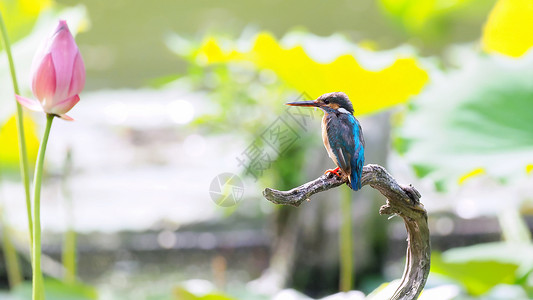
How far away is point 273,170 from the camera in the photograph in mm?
1736

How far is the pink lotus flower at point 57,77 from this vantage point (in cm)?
41

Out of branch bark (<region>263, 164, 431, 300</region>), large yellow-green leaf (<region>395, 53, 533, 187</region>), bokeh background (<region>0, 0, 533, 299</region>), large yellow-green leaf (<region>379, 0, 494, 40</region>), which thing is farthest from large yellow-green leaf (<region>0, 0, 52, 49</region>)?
large yellow-green leaf (<region>379, 0, 494, 40</region>)

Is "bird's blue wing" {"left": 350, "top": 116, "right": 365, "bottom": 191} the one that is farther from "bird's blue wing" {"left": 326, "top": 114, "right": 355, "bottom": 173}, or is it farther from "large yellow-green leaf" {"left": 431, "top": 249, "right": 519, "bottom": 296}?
"large yellow-green leaf" {"left": 431, "top": 249, "right": 519, "bottom": 296}

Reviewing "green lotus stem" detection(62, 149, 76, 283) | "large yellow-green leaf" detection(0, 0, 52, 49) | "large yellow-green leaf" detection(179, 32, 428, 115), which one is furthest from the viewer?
"large yellow-green leaf" detection(0, 0, 52, 49)

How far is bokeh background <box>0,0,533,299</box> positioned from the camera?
90 cm

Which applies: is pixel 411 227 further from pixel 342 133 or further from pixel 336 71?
pixel 336 71

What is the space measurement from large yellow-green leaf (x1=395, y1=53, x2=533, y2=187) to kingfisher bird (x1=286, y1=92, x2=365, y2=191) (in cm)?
59

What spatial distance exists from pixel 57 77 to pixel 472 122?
0.77m

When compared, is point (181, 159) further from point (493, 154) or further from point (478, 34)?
point (478, 34)

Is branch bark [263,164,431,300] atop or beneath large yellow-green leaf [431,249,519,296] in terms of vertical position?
beneath

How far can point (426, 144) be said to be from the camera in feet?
3.33

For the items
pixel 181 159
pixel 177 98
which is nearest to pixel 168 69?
pixel 177 98

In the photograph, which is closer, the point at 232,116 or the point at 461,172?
the point at 461,172

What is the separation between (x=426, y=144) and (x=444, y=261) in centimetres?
27
